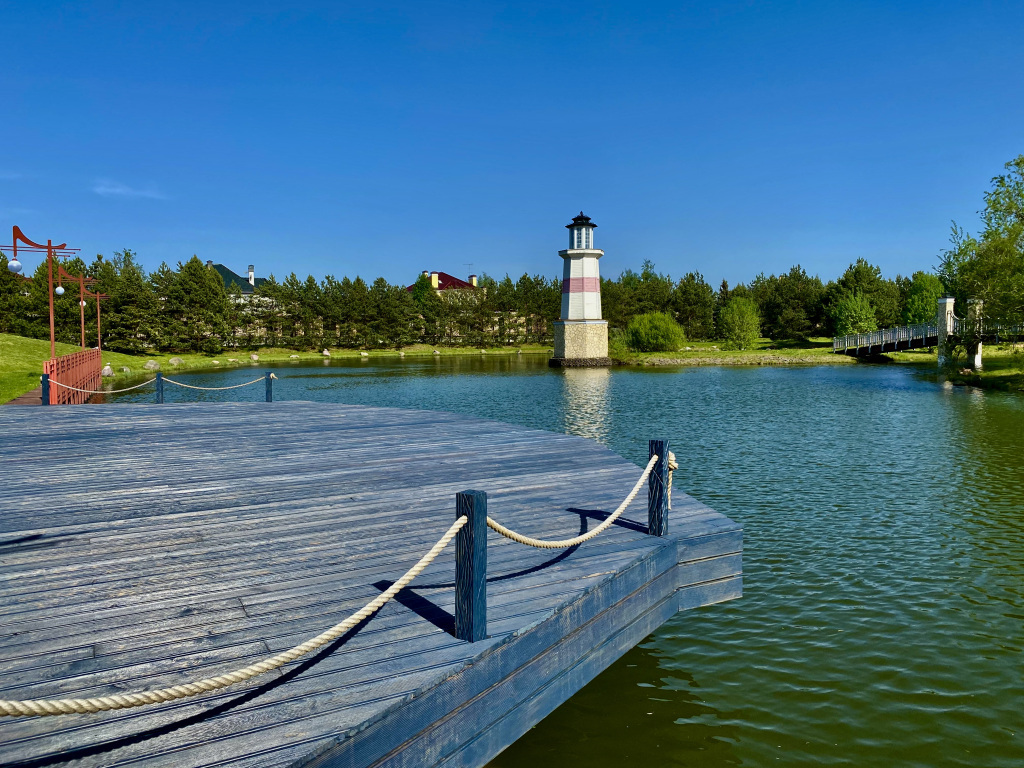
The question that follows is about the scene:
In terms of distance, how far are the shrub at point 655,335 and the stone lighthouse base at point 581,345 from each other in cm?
918

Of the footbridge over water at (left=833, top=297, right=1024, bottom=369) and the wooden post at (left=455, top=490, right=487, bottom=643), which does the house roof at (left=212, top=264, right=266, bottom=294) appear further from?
the wooden post at (left=455, top=490, right=487, bottom=643)

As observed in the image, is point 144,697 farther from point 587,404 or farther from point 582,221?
point 582,221

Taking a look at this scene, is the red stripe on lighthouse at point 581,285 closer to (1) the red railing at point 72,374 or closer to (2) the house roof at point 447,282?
(1) the red railing at point 72,374

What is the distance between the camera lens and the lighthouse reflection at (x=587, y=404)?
22.3 metres

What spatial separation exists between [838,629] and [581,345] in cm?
5284

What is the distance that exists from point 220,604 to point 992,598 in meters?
8.40

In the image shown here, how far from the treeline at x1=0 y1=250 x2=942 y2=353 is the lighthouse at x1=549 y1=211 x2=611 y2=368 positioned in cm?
2321

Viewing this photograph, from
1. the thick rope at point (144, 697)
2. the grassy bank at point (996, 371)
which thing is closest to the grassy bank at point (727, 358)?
the grassy bank at point (996, 371)

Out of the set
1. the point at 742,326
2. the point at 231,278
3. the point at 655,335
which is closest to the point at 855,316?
the point at 742,326

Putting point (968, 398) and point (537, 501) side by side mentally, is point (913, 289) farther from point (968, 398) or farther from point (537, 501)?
point (537, 501)

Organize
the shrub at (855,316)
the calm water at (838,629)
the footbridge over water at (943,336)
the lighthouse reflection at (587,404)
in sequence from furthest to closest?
the shrub at (855,316) < the footbridge over water at (943,336) < the lighthouse reflection at (587,404) < the calm water at (838,629)

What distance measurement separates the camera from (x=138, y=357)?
203 ft

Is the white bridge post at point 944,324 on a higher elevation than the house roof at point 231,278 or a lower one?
lower

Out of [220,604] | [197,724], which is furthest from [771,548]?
[197,724]
